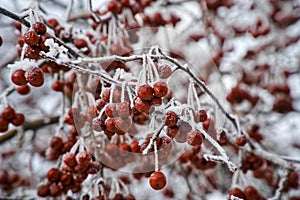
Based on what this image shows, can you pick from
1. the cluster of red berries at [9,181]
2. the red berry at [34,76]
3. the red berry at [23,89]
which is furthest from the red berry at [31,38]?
the cluster of red berries at [9,181]

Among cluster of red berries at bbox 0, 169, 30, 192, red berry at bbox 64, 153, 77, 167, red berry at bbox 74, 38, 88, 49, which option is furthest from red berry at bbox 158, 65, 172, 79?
cluster of red berries at bbox 0, 169, 30, 192

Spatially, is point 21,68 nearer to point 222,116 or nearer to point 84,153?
point 84,153

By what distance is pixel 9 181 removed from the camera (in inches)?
125

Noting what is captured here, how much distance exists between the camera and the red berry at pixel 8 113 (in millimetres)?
1879

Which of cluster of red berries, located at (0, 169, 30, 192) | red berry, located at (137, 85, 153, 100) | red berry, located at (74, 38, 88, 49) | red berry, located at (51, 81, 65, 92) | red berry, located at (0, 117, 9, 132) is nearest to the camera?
red berry, located at (137, 85, 153, 100)

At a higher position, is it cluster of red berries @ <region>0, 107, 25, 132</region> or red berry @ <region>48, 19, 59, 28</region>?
red berry @ <region>48, 19, 59, 28</region>

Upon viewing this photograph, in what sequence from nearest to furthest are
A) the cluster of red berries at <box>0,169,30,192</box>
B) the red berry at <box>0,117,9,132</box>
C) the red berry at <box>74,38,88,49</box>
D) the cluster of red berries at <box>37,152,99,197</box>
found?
the cluster of red berries at <box>37,152,99,197</box>
the red berry at <box>0,117,9,132</box>
the red berry at <box>74,38,88,49</box>
the cluster of red berries at <box>0,169,30,192</box>

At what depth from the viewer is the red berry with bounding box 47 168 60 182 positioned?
6.27 feet

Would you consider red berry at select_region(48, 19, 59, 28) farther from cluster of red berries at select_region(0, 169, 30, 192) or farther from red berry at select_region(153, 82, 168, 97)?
cluster of red berries at select_region(0, 169, 30, 192)

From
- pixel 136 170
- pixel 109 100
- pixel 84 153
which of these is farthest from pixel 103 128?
pixel 136 170

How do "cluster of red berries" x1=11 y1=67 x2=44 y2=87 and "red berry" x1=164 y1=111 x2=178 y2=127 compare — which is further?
"cluster of red berries" x1=11 y1=67 x2=44 y2=87

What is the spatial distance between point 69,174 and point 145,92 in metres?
0.84

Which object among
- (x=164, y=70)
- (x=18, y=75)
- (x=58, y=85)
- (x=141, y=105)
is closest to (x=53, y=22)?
(x=58, y=85)

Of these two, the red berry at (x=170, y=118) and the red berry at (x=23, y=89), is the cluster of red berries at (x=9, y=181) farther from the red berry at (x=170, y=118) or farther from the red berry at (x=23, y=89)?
the red berry at (x=170, y=118)
